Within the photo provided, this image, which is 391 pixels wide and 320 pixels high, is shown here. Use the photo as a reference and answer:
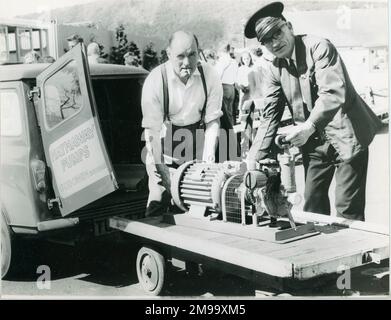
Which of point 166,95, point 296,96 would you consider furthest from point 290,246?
point 166,95

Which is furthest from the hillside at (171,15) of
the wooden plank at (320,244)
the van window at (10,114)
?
the wooden plank at (320,244)

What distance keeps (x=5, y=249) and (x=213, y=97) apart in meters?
2.38

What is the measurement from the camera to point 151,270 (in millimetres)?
4273

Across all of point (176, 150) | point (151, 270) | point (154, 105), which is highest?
point (154, 105)

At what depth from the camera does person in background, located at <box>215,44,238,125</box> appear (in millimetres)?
5129

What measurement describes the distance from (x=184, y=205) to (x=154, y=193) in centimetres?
49

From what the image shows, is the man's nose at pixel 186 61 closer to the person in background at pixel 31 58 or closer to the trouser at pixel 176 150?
the trouser at pixel 176 150

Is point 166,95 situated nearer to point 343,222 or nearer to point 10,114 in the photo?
point 10,114

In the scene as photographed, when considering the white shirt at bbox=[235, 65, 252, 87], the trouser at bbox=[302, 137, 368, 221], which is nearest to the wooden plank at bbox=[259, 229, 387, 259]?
the trouser at bbox=[302, 137, 368, 221]

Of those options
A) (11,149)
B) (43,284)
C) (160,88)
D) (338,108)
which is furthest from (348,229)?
(11,149)

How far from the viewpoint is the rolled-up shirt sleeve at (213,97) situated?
5008 millimetres

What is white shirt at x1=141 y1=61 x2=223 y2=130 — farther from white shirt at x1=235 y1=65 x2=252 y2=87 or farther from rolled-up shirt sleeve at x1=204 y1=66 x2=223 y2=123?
white shirt at x1=235 y1=65 x2=252 y2=87
